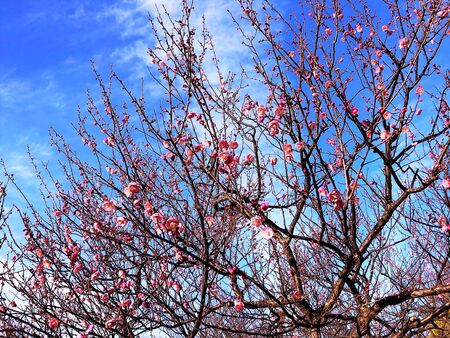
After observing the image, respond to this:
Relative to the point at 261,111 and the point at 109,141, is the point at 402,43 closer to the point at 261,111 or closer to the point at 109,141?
the point at 261,111

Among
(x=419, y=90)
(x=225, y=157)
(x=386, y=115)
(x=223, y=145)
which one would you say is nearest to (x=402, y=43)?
(x=419, y=90)

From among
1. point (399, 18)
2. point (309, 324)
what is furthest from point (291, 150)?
point (399, 18)

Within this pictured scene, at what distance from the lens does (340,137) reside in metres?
4.26

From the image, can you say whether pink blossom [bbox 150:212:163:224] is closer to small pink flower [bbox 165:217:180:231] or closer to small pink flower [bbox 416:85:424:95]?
small pink flower [bbox 165:217:180:231]

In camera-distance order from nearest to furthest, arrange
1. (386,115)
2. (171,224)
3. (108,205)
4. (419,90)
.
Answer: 1. (171,224)
2. (108,205)
3. (386,115)
4. (419,90)

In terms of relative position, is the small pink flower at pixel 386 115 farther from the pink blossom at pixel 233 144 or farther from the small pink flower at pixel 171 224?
the small pink flower at pixel 171 224

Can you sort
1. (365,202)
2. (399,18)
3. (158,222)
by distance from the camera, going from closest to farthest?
(158,222)
(399,18)
(365,202)

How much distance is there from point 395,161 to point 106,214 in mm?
3827

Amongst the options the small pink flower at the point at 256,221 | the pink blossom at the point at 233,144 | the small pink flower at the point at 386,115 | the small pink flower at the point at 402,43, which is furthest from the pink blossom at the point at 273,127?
the small pink flower at the point at 402,43

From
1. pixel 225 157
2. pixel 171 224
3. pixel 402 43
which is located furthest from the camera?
pixel 402 43

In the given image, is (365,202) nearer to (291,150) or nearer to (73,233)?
(291,150)

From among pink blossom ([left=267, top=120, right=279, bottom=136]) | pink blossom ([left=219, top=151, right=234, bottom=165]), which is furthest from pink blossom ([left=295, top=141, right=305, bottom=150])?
pink blossom ([left=219, top=151, right=234, bottom=165])

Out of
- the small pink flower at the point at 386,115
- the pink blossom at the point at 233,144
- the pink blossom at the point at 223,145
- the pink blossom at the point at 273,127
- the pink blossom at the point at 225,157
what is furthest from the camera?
the small pink flower at the point at 386,115

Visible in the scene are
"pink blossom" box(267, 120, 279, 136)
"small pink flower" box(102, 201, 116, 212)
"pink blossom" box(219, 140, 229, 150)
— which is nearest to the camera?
"small pink flower" box(102, 201, 116, 212)
